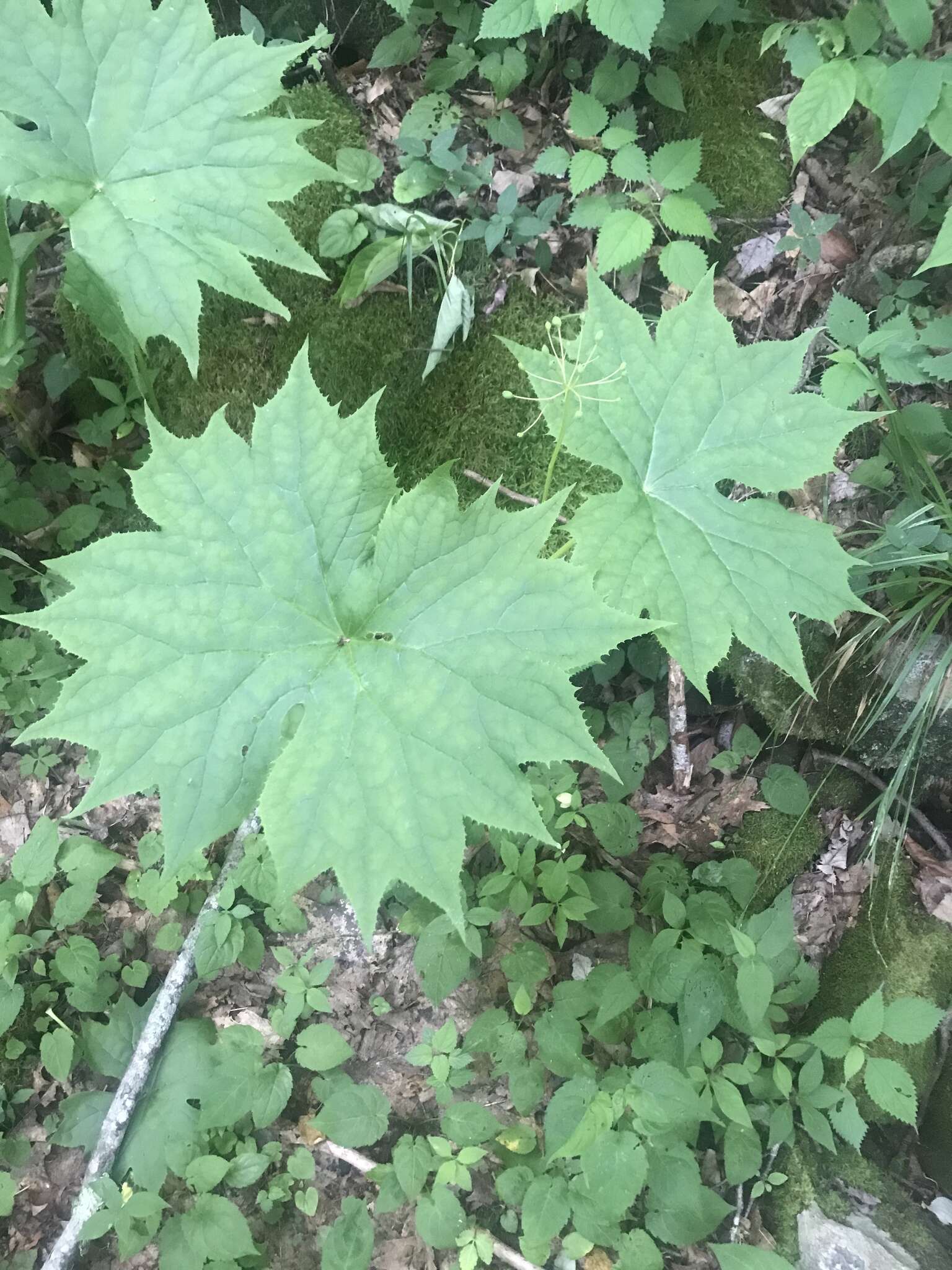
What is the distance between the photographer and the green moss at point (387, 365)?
2678mm

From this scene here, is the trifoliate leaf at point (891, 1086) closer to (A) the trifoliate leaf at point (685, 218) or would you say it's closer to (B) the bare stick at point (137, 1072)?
(B) the bare stick at point (137, 1072)

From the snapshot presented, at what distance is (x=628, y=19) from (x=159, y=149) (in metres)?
1.39

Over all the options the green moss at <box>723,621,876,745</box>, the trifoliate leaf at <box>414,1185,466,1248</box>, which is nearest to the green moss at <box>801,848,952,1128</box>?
the green moss at <box>723,621,876,745</box>

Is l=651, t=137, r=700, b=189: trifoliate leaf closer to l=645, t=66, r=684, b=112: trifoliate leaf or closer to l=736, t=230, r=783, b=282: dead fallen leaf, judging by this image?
l=645, t=66, r=684, b=112: trifoliate leaf

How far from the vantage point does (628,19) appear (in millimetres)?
2238

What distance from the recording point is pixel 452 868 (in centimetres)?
148

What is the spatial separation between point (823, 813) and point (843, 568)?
4.19 feet

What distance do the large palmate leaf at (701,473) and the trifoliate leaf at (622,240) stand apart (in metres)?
0.65

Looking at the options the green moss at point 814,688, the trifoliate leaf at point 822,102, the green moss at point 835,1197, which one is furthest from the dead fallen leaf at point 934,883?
the trifoliate leaf at point 822,102

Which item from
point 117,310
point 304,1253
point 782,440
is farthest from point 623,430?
point 304,1253

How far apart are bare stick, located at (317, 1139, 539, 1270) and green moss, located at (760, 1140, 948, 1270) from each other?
0.76 meters

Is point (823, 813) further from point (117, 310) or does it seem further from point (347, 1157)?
point (117, 310)

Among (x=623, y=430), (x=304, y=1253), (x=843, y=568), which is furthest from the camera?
(x=304, y=1253)

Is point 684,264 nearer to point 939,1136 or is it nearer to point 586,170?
point 586,170
